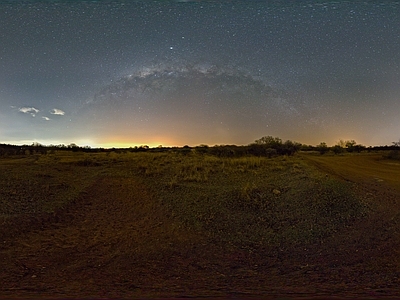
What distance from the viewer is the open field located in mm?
4863

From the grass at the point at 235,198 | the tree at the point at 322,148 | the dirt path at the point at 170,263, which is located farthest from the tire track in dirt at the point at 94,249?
the tree at the point at 322,148

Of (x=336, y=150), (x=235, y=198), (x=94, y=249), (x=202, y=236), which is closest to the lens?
(x=94, y=249)

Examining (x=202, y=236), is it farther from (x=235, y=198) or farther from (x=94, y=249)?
(x=235, y=198)

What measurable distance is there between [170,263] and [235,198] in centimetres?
419

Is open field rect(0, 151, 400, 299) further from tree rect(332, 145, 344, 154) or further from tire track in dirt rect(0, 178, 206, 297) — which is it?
tree rect(332, 145, 344, 154)

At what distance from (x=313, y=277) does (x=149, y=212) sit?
5150 millimetres

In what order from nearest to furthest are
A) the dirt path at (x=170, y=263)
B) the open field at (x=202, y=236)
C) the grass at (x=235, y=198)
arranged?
the dirt path at (x=170, y=263) → the open field at (x=202, y=236) → the grass at (x=235, y=198)

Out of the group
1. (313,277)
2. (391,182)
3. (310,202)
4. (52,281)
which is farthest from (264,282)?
(391,182)

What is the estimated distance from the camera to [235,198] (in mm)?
9828

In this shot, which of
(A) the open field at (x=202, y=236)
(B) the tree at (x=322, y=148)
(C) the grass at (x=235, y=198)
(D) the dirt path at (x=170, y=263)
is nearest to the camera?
(D) the dirt path at (x=170, y=263)

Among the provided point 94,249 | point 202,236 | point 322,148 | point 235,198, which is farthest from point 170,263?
point 322,148

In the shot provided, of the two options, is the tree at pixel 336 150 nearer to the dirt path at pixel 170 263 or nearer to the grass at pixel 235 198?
the grass at pixel 235 198

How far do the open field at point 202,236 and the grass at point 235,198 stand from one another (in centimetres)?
4

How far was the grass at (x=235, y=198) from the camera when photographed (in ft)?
25.2
